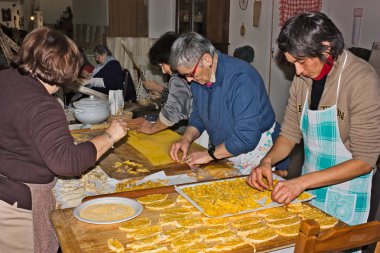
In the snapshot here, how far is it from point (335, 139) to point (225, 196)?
2.13 ft

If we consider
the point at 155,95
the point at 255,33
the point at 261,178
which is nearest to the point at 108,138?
the point at 261,178

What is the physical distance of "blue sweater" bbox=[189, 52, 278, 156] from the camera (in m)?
2.32

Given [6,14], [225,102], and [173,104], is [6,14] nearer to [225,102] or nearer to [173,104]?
[173,104]

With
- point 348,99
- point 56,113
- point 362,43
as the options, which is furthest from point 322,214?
point 362,43

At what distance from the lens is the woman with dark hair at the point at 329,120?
178cm

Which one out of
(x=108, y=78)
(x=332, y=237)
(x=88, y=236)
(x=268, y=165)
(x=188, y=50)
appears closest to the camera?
(x=332, y=237)

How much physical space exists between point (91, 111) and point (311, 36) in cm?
188

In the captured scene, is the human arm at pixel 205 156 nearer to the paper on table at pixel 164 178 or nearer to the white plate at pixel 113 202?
the paper on table at pixel 164 178

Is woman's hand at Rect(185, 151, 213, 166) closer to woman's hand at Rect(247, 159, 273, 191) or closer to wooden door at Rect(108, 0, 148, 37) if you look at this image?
woman's hand at Rect(247, 159, 273, 191)

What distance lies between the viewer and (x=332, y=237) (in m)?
1.20

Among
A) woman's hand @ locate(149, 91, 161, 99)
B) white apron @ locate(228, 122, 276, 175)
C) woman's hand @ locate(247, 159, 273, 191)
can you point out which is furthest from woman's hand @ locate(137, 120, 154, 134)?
woman's hand @ locate(149, 91, 161, 99)

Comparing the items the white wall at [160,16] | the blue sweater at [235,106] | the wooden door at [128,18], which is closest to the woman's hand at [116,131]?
the blue sweater at [235,106]

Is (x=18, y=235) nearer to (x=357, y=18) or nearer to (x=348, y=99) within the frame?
(x=348, y=99)

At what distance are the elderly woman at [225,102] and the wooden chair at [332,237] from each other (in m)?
1.11
